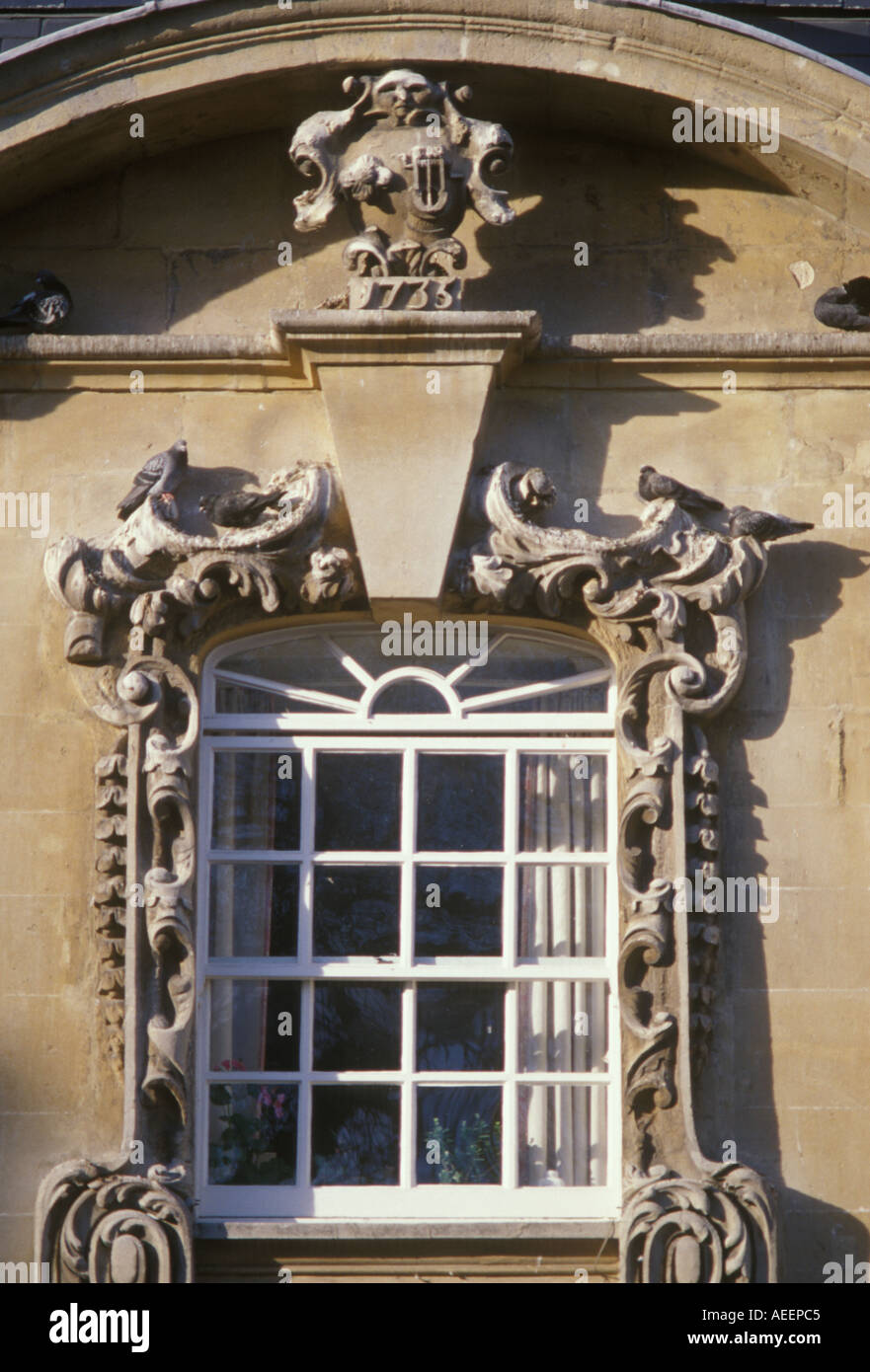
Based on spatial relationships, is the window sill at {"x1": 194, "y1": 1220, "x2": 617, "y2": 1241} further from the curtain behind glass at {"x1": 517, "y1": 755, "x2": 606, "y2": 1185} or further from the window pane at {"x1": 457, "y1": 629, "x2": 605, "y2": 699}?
the window pane at {"x1": 457, "y1": 629, "x2": 605, "y2": 699}

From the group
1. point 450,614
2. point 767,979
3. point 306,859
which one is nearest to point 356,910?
point 306,859

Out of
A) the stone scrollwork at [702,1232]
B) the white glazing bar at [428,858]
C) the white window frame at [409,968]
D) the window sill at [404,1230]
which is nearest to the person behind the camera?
the stone scrollwork at [702,1232]

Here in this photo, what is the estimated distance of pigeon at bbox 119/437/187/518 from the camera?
8008mm

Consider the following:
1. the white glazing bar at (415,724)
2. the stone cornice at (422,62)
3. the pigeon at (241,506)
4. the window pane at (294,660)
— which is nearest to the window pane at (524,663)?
the white glazing bar at (415,724)

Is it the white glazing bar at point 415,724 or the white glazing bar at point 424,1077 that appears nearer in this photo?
the white glazing bar at point 424,1077

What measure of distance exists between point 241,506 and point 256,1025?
191 centimetres

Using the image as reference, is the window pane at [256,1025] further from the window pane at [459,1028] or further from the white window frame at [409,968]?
the window pane at [459,1028]

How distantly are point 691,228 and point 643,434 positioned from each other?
899 millimetres

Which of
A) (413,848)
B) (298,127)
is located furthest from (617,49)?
(413,848)

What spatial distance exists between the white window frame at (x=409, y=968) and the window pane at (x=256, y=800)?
37mm

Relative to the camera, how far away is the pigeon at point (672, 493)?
8.00 metres

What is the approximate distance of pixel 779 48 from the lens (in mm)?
7996

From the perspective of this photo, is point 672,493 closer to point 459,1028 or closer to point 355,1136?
point 459,1028

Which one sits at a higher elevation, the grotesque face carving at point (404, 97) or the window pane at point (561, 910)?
the grotesque face carving at point (404, 97)
